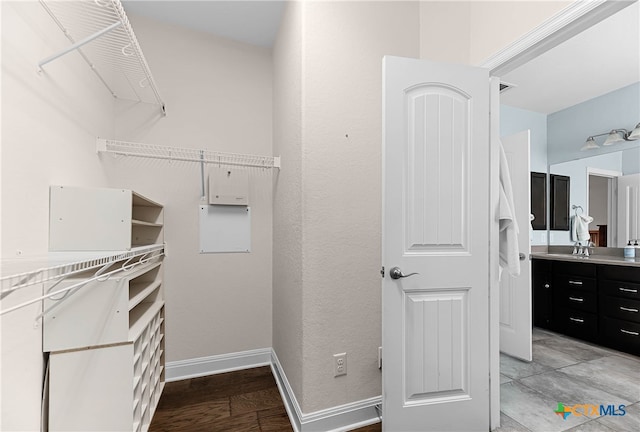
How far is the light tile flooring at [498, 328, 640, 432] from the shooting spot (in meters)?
1.68

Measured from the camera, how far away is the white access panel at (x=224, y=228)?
7.55 feet

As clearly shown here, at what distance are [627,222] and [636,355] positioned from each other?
136 cm

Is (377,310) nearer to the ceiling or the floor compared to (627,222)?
nearer to the floor

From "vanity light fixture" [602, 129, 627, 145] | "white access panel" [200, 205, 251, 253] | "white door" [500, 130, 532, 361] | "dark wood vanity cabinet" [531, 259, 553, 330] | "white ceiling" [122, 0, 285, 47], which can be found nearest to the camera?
"white ceiling" [122, 0, 285, 47]

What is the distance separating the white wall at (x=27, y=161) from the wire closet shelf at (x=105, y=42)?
69 mm

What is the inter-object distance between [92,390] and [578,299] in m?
4.16

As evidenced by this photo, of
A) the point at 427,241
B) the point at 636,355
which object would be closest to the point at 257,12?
the point at 427,241

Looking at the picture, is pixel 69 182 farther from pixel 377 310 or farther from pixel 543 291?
pixel 543 291

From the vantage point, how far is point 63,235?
1.31 m

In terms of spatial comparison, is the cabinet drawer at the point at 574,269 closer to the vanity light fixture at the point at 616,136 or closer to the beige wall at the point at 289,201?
the vanity light fixture at the point at 616,136

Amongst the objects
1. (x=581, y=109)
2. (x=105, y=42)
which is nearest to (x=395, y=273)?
(x=105, y=42)

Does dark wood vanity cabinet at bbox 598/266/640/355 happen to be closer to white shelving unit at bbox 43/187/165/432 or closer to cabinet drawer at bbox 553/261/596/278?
cabinet drawer at bbox 553/261/596/278

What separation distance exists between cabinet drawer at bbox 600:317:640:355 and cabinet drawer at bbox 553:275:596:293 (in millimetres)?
315

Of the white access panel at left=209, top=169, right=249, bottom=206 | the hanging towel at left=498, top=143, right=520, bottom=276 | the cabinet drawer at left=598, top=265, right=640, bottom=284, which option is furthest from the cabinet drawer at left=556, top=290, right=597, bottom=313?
the white access panel at left=209, top=169, right=249, bottom=206
